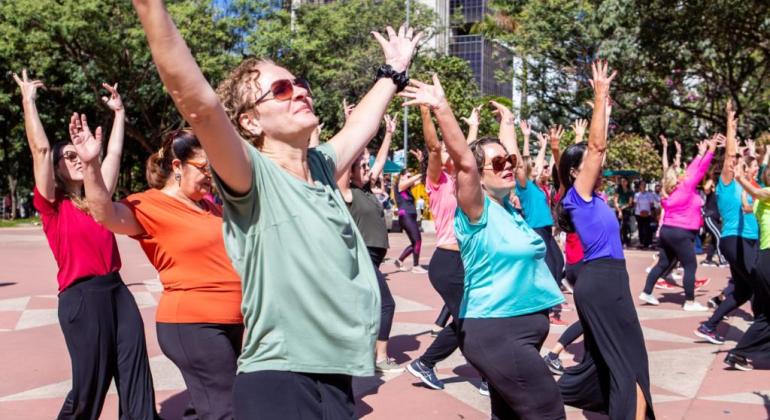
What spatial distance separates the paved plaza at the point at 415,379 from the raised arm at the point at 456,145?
209cm

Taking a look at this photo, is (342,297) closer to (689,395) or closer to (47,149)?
(47,149)

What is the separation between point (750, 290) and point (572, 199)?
3.77m

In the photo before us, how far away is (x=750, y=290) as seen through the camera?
762 cm

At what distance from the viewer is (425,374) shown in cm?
585

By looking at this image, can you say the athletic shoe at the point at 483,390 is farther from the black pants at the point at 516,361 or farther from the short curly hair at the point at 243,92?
the short curly hair at the point at 243,92

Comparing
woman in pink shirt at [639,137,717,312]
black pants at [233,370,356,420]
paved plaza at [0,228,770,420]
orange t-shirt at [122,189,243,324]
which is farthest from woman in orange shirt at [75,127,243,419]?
woman in pink shirt at [639,137,717,312]

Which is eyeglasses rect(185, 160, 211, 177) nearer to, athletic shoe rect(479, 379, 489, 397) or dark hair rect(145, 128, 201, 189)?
dark hair rect(145, 128, 201, 189)

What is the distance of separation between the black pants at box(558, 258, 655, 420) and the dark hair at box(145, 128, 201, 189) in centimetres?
237

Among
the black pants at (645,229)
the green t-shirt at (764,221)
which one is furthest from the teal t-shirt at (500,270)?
the black pants at (645,229)

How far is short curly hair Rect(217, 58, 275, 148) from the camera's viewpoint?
2.35 metres

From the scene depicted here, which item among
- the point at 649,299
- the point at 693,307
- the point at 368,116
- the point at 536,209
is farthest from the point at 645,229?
the point at 368,116

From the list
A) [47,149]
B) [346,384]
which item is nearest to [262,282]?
[346,384]

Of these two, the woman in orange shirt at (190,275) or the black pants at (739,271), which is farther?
the black pants at (739,271)

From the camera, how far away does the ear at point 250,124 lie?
2352 mm
